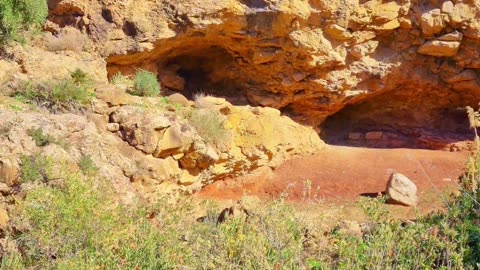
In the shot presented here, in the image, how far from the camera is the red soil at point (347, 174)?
9.96 m

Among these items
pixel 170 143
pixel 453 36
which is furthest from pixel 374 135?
pixel 170 143

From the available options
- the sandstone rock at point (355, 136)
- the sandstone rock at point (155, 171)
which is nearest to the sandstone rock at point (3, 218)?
the sandstone rock at point (155, 171)

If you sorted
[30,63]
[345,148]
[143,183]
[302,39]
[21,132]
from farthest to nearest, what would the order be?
[345,148]
[302,39]
[30,63]
[143,183]
[21,132]

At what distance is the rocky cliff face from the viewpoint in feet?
33.8

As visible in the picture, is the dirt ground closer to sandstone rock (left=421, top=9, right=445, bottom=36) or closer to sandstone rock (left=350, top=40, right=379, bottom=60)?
sandstone rock (left=350, top=40, right=379, bottom=60)

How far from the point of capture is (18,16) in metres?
8.53

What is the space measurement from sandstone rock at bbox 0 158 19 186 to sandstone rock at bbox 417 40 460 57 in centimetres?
916

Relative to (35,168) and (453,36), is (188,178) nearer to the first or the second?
(35,168)

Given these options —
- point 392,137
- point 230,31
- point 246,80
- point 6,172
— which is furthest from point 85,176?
point 392,137

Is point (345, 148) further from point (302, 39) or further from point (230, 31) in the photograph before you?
point (230, 31)

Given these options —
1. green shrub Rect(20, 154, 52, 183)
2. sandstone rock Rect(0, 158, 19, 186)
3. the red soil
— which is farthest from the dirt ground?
sandstone rock Rect(0, 158, 19, 186)

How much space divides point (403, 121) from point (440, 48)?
7.62 ft

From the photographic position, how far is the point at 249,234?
158 inches

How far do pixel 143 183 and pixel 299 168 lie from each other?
4.23m
